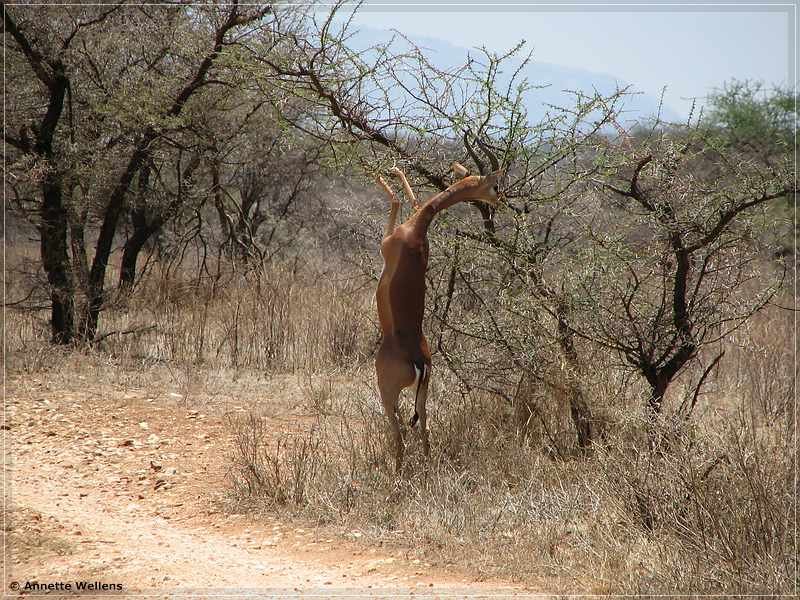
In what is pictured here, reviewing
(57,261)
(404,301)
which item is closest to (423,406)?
(404,301)

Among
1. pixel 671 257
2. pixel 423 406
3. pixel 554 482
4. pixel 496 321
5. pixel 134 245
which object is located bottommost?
pixel 554 482

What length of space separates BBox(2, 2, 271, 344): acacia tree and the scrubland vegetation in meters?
0.03

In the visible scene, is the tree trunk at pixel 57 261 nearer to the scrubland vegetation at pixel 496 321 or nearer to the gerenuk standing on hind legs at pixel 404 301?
the scrubland vegetation at pixel 496 321

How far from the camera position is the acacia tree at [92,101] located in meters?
9.44

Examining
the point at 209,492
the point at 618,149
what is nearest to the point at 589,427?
the point at 618,149

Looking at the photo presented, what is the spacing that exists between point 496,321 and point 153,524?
8.41 ft

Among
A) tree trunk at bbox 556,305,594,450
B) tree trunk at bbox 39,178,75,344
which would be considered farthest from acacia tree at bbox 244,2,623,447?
tree trunk at bbox 39,178,75,344

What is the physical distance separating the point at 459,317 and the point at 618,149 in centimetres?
167

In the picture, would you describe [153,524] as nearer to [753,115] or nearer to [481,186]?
[481,186]

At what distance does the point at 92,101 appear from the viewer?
32.6 ft

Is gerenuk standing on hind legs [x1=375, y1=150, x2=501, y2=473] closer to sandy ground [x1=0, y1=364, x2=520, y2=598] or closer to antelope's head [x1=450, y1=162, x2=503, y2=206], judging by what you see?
antelope's head [x1=450, y1=162, x2=503, y2=206]

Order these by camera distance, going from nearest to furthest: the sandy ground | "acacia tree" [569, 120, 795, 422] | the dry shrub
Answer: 1. the dry shrub
2. the sandy ground
3. "acacia tree" [569, 120, 795, 422]

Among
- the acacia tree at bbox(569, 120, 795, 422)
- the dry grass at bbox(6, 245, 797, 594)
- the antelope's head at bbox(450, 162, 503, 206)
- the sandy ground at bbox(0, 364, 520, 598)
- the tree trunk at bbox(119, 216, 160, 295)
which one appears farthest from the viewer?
the tree trunk at bbox(119, 216, 160, 295)

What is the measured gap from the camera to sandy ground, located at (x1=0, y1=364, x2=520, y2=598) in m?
4.19
